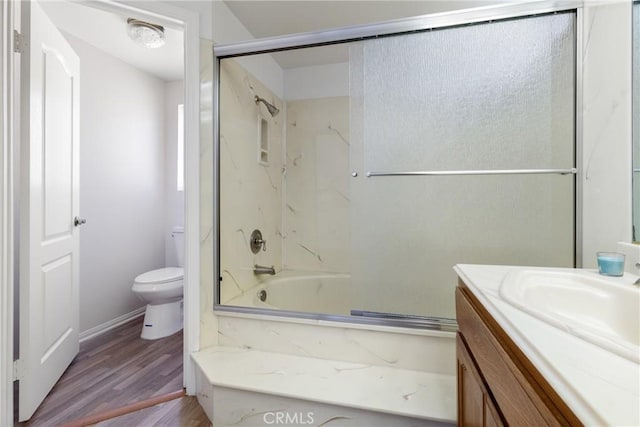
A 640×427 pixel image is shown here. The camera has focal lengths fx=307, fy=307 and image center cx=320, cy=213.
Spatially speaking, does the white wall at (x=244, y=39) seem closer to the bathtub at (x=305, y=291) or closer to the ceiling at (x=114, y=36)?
the ceiling at (x=114, y=36)

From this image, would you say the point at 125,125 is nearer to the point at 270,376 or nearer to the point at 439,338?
the point at 270,376

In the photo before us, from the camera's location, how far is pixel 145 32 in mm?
2082

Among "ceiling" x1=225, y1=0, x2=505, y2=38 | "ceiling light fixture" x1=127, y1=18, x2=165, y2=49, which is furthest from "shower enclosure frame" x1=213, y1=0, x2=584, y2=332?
"ceiling light fixture" x1=127, y1=18, x2=165, y2=49

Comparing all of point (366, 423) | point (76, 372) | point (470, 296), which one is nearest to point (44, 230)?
point (76, 372)

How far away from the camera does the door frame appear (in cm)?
128

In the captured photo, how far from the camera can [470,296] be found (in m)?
0.88

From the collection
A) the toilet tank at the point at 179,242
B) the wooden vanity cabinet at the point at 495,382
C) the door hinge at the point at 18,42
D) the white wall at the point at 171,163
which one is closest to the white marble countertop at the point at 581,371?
the wooden vanity cabinet at the point at 495,382

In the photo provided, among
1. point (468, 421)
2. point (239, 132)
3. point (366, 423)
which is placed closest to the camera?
point (468, 421)

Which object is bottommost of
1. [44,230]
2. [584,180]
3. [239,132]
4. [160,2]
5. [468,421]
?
[468,421]

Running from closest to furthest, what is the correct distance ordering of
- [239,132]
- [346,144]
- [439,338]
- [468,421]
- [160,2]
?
1. [468,421]
2. [439,338]
3. [160,2]
4. [239,132]
5. [346,144]

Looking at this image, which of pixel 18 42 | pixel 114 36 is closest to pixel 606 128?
pixel 18 42

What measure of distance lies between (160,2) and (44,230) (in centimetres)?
128

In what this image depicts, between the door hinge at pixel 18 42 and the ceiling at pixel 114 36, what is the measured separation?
0.42 meters

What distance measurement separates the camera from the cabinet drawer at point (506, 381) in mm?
442
